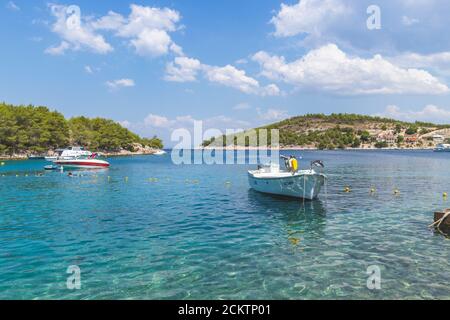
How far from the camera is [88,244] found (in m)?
19.9

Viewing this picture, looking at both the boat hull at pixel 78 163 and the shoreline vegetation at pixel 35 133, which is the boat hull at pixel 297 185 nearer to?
the boat hull at pixel 78 163

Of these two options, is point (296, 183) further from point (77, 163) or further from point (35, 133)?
point (35, 133)

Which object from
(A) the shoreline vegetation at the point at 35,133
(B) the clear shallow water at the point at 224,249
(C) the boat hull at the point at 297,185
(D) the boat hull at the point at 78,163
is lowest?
(B) the clear shallow water at the point at 224,249

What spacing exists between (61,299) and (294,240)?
43.2 ft

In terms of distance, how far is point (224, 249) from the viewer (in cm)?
1869

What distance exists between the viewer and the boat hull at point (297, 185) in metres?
32.8

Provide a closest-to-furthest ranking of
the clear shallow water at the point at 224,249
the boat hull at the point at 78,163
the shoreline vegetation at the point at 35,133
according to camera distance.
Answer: the clear shallow water at the point at 224,249, the boat hull at the point at 78,163, the shoreline vegetation at the point at 35,133

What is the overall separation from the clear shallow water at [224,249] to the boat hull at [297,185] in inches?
39.2

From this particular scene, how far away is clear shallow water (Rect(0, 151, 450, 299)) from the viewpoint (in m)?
13.5

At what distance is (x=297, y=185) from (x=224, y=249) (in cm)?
1687

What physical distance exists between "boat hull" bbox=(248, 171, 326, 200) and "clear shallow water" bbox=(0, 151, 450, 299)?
996 mm

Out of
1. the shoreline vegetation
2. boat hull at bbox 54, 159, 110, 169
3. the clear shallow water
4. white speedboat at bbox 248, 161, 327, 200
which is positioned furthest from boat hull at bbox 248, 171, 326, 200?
the shoreline vegetation

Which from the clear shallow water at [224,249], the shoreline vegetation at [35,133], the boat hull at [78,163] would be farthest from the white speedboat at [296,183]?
the shoreline vegetation at [35,133]

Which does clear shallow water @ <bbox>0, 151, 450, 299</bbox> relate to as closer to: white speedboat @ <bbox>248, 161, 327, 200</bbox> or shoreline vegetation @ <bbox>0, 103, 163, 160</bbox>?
white speedboat @ <bbox>248, 161, 327, 200</bbox>
